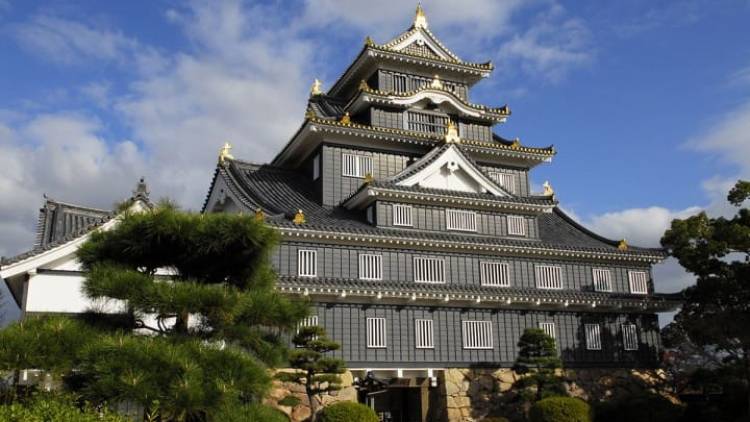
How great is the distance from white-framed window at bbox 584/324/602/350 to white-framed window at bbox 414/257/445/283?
7218 millimetres

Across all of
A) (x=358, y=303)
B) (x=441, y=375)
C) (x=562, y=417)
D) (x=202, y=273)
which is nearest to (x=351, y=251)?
(x=358, y=303)

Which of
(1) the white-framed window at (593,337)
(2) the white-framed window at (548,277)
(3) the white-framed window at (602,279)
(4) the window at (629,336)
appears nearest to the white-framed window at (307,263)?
(2) the white-framed window at (548,277)

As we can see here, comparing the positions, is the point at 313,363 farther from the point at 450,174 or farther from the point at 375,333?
the point at 450,174

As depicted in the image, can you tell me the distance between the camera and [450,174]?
1203 inches

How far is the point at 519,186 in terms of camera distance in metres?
33.9

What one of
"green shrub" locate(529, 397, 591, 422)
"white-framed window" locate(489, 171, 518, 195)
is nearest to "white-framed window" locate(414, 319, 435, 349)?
"green shrub" locate(529, 397, 591, 422)

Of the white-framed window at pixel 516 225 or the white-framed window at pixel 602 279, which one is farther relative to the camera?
the white-framed window at pixel 602 279

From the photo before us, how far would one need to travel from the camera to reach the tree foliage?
1014 inches

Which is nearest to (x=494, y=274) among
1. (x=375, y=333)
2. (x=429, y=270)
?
(x=429, y=270)

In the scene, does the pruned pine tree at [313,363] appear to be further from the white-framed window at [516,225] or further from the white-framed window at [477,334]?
the white-framed window at [516,225]

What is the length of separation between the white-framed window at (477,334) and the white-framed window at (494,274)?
1.92 m

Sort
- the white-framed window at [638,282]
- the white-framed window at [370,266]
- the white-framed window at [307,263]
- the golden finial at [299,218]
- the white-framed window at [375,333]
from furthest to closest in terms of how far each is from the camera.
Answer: the white-framed window at [638,282]
the white-framed window at [370,266]
the white-framed window at [307,263]
the white-framed window at [375,333]
the golden finial at [299,218]

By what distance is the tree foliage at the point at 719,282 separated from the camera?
25766mm

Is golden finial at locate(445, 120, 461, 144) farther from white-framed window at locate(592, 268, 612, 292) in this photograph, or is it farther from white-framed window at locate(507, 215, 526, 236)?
white-framed window at locate(592, 268, 612, 292)
